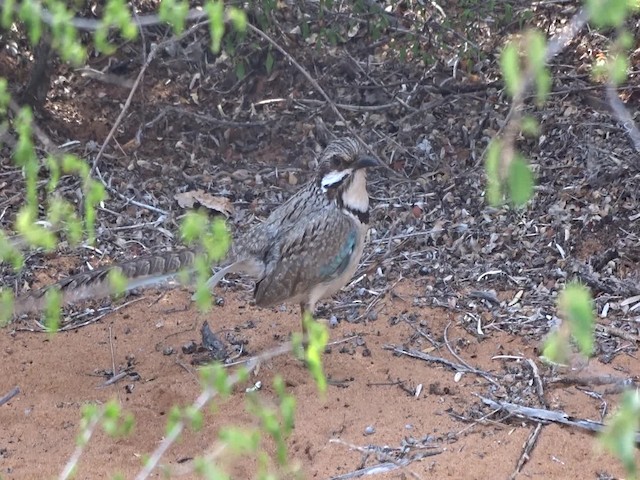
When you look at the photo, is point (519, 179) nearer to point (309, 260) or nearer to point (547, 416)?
point (547, 416)

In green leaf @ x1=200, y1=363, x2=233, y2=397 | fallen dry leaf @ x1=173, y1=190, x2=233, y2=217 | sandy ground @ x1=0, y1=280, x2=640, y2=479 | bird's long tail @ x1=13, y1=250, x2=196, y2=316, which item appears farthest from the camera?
fallen dry leaf @ x1=173, y1=190, x2=233, y2=217

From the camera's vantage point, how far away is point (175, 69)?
973 centimetres

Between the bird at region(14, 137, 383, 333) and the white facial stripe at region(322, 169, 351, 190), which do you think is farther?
the white facial stripe at region(322, 169, 351, 190)

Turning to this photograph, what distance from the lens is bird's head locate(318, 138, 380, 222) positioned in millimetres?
6922

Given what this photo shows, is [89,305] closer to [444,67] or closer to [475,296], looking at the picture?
[475,296]

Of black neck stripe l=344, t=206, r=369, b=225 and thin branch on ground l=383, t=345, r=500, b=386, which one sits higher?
black neck stripe l=344, t=206, r=369, b=225

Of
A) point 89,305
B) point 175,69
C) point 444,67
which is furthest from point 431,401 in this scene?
point 175,69

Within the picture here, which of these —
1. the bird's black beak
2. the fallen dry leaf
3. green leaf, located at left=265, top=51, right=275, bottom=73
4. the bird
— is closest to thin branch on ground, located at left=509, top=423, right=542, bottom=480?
the bird

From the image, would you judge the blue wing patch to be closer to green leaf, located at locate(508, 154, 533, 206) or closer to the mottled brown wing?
the mottled brown wing

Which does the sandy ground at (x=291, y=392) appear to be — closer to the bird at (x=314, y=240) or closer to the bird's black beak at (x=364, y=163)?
the bird at (x=314, y=240)

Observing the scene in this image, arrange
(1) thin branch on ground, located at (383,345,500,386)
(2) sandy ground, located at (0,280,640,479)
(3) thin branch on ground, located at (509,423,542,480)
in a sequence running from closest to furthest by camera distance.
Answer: (3) thin branch on ground, located at (509,423,542,480), (2) sandy ground, located at (0,280,640,479), (1) thin branch on ground, located at (383,345,500,386)

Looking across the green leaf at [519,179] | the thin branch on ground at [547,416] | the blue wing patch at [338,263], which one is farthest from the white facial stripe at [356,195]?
the green leaf at [519,179]

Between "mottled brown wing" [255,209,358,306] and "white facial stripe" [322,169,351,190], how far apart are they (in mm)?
223

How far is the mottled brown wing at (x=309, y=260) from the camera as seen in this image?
678 centimetres
